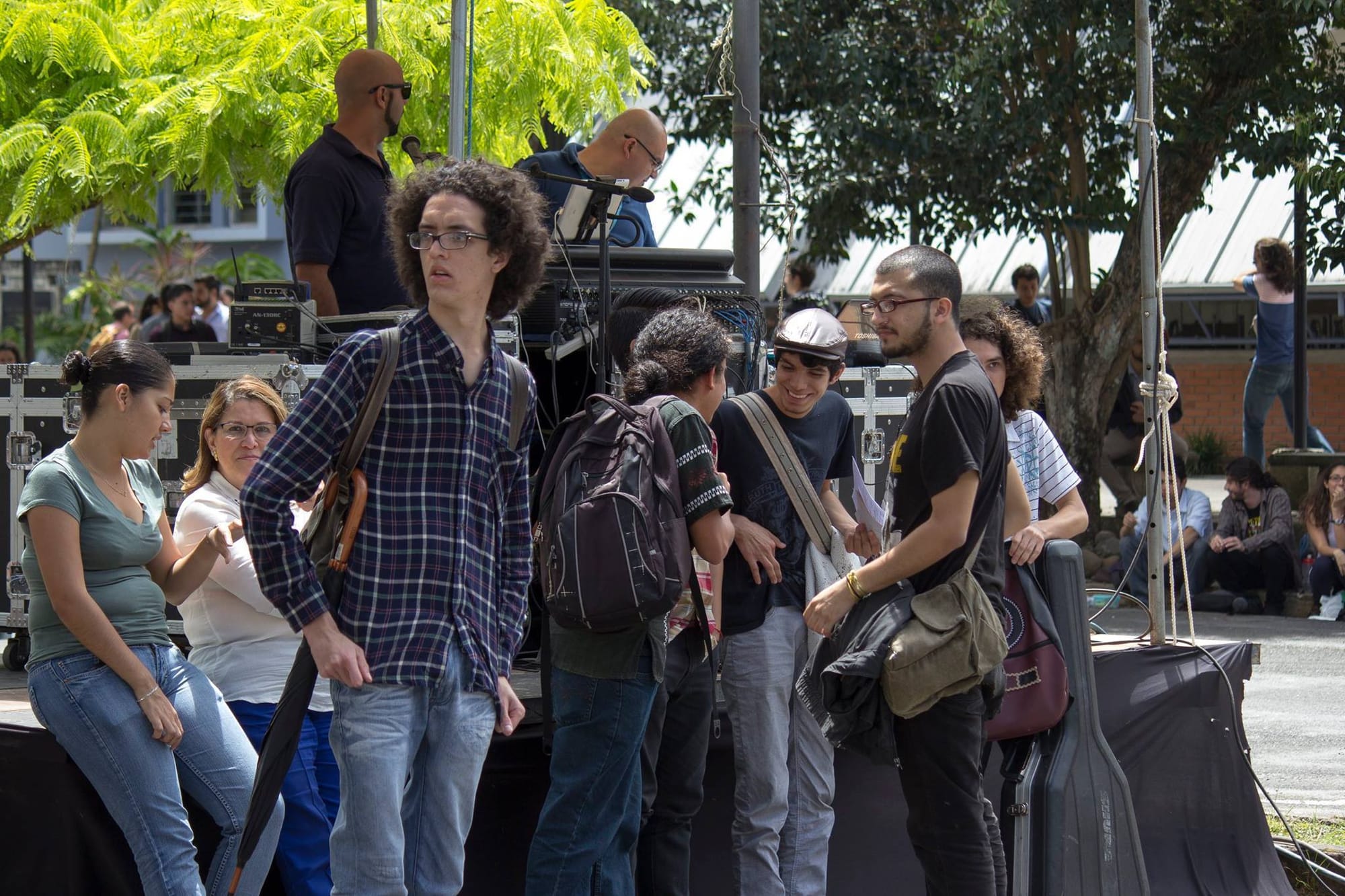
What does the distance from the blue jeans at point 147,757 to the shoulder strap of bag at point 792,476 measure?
1746mm

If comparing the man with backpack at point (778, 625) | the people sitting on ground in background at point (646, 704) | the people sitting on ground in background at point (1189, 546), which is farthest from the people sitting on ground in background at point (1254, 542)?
the people sitting on ground in background at point (646, 704)

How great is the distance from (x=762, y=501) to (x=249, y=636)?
1544 mm

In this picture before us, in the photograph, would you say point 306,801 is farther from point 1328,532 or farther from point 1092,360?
point 1092,360

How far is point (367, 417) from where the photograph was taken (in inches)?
123

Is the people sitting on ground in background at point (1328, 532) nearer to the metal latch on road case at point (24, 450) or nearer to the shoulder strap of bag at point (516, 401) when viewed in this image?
the metal latch on road case at point (24, 450)

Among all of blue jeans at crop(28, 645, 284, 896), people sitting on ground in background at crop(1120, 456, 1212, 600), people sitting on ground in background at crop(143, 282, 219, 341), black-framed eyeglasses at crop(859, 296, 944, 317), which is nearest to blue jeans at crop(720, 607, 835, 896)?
black-framed eyeglasses at crop(859, 296, 944, 317)

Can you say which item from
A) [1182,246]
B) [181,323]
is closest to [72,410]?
[181,323]

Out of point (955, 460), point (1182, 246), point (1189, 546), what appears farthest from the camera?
point (1182, 246)

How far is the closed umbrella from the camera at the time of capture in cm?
315

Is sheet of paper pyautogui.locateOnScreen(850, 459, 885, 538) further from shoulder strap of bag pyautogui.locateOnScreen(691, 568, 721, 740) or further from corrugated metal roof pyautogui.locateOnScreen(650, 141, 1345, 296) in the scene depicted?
corrugated metal roof pyautogui.locateOnScreen(650, 141, 1345, 296)

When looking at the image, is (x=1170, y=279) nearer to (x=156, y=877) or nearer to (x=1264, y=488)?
(x=1264, y=488)

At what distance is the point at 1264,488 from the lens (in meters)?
12.0

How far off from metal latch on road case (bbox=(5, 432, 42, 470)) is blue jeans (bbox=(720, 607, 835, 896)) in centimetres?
296

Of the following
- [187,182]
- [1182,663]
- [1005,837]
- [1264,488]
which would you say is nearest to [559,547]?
[1005,837]
